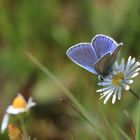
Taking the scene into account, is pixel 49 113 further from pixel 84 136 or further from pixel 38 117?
pixel 84 136

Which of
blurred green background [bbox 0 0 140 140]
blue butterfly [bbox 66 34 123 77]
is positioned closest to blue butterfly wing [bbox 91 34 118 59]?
blue butterfly [bbox 66 34 123 77]

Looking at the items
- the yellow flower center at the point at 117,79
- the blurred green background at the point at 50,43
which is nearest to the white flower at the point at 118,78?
the yellow flower center at the point at 117,79

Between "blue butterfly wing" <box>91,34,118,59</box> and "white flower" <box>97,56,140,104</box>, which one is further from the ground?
"blue butterfly wing" <box>91,34,118,59</box>

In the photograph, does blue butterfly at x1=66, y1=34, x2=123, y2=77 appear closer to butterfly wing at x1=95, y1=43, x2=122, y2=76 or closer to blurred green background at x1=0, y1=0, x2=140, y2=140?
butterfly wing at x1=95, y1=43, x2=122, y2=76

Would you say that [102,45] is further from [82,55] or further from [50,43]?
[50,43]

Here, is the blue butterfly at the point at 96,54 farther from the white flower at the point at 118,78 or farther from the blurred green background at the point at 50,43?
the blurred green background at the point at 50,43
